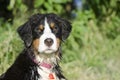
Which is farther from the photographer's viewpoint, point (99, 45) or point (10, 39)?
point (99, 45)

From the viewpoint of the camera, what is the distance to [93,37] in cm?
1280

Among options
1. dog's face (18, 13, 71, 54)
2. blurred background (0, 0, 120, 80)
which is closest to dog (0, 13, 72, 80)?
dog's face (18, 13, 71, 54)

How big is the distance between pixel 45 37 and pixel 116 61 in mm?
4100

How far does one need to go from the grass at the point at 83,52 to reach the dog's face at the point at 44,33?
1.89 metres

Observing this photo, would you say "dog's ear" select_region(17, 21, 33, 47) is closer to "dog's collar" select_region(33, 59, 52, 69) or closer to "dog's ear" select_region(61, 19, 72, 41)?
"dog's collar" select_region(33, 59, 52, 69)

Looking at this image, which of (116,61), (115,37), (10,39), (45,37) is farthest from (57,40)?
(115,37)

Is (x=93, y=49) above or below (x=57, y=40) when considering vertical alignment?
below

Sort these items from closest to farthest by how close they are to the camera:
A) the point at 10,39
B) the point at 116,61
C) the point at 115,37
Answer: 1. the point at 10,39
2. the point at 116,61
3. the point at 115,37

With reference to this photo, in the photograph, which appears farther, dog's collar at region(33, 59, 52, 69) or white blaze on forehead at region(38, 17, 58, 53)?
dog's collar at region(33, 59, 52, 69)

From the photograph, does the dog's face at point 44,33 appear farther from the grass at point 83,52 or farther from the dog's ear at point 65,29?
the grass at point 83,52

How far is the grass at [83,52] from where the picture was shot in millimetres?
10680

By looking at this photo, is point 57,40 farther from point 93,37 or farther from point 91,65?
point 93,37

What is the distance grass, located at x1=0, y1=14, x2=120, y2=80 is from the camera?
10680 mm

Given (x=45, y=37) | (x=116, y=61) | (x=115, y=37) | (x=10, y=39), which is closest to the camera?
(x=45, y=37)
